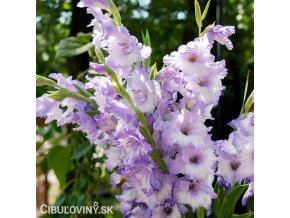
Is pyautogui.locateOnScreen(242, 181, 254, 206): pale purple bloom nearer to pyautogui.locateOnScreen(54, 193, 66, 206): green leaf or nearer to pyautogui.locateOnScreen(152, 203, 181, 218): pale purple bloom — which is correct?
pyautogui.locateOnScreen(152, 203, 181, 218): pale purple bloom

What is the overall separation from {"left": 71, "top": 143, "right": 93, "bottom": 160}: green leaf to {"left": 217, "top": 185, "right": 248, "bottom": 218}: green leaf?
42 centimetres

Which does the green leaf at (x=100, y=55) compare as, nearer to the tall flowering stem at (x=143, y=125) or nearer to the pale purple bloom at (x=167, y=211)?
the tall flowering stem at (x=143, y=125)

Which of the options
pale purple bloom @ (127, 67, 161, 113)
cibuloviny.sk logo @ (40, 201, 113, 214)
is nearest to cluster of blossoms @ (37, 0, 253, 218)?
pale purple bloom @ (127, 67, 161, 113)

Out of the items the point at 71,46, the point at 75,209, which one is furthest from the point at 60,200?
the point at 71,46

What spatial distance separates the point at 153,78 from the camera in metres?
0.50

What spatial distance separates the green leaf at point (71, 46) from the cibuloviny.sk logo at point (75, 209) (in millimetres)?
269

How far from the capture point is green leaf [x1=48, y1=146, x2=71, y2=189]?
3.10 ft

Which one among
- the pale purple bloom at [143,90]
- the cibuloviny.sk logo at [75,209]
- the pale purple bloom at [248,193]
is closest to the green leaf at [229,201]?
the pale purple bloom at [248,193]

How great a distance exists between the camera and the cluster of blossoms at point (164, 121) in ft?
1.57
